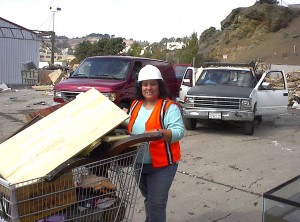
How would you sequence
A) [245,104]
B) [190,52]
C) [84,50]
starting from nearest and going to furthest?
[245,104], [190,52], [84,50]

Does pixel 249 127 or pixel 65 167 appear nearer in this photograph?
pixel 65 167

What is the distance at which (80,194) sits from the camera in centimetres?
251

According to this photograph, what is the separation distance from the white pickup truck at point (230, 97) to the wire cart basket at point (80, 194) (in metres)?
7.15

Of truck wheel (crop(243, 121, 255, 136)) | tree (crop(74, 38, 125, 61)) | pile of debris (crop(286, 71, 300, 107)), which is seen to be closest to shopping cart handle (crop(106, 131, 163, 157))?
truck wheel (crop(243, 121, 255, 136))

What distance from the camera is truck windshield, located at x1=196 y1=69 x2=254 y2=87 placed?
10.9 m

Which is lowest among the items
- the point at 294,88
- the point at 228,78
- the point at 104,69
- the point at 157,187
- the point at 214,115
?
the point at 214,115

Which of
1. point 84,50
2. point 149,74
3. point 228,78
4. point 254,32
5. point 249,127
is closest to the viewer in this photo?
point 149,74

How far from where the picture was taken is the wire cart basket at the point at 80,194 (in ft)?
7.19

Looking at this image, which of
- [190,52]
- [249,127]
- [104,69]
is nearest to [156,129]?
[249,127]

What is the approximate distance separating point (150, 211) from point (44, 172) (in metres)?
1.31

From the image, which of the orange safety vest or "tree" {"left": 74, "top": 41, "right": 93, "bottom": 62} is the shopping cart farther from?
"tree" {"left": 74, "top": 41, "right": 93, "bottom": 62}

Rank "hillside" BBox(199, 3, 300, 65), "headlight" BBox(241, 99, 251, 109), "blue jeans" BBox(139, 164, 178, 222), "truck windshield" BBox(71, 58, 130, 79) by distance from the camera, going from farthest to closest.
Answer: "hillside" BBox(199, 3, 300, 65)
"truck windshield" BBox(71, 58, 130, 79)
"headlight" BBox(241, 99, 251, 109)
"blue jeans" BBox(139, 164, 178, 222)

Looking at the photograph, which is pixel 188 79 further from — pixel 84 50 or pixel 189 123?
pixel 84 50

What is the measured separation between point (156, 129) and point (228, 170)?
13.2 ft
